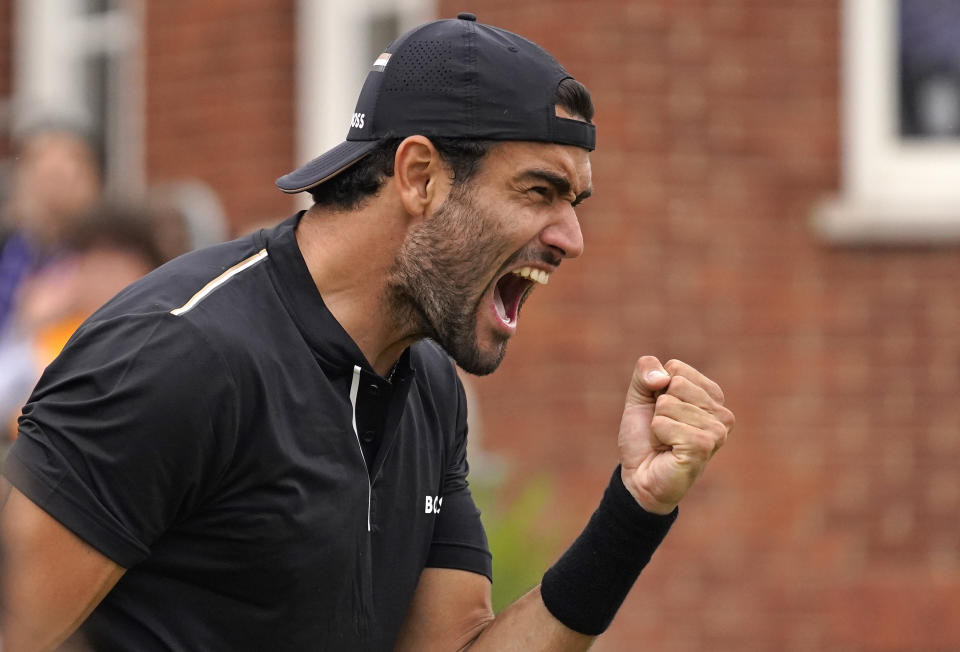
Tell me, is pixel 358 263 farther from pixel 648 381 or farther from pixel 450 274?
pixel 648 381

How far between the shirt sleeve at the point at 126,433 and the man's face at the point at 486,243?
0.49 meters

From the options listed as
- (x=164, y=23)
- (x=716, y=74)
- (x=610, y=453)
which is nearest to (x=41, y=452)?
(x=610, y=453)

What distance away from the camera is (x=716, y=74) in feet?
25.6

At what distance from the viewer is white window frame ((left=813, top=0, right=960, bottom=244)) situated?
7.75 metres

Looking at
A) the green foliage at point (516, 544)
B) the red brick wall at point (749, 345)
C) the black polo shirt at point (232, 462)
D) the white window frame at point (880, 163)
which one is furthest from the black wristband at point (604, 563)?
the white window frame at point (880, 163)

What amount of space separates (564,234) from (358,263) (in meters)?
0.40

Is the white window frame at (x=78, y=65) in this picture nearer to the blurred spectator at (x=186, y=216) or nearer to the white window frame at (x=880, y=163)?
the blurred spectator at (x=186, y=216)

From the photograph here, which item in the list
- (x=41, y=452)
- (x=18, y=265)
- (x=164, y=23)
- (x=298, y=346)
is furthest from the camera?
(x=164, y=23)

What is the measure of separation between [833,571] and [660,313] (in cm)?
131

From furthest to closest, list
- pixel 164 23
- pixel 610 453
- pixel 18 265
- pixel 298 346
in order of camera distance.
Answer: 1. pixel 164 23
2. pixel 610 453
3. pixel 18 265
4. pixel 298 346

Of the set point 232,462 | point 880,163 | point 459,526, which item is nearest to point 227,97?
point 880,163

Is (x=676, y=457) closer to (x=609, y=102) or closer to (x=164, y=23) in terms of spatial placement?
(x=609, y=102)

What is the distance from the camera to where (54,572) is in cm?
299

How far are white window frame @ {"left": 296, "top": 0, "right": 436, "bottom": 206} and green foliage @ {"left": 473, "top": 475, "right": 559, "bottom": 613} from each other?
2.52 m
